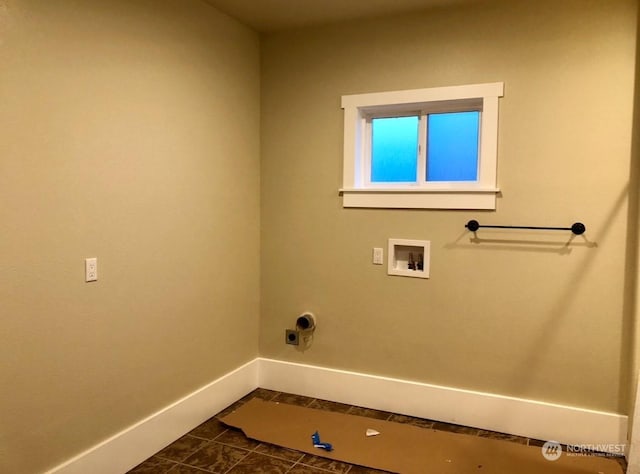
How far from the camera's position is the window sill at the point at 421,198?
110 inches

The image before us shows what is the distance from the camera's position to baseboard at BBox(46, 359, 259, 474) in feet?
7.33

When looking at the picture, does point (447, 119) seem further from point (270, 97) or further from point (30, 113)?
point (30, 113)

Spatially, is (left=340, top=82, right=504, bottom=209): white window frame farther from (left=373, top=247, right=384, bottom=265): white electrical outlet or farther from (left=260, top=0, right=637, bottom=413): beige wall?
(left=373, top=247, right=384, bottom=265): white electrical outlet

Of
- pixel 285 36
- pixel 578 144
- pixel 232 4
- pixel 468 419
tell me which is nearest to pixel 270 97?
pixel 285 36

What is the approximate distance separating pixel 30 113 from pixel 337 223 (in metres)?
1.82

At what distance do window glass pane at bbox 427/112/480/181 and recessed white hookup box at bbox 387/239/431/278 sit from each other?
0.44m

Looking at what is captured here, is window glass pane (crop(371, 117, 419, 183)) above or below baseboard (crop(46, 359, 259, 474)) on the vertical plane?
above

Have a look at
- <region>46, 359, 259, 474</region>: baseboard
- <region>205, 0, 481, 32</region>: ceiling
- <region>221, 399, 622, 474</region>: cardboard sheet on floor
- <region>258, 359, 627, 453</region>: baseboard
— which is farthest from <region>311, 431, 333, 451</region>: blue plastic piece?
<region>205, 0, 481, 32</region>: ceiling

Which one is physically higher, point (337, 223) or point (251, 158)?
point (251, 158)

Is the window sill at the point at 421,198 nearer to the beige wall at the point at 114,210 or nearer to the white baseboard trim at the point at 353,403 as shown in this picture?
the beige wall at the point at 114,210

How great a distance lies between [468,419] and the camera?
2.90 meters

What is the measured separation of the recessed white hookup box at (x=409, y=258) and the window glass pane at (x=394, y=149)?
43 centimetres

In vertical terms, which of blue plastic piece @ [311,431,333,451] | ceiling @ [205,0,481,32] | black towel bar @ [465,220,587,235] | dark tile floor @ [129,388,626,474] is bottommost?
dark tile floor @ [129,388,626,474]

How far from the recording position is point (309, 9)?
2877 mm
